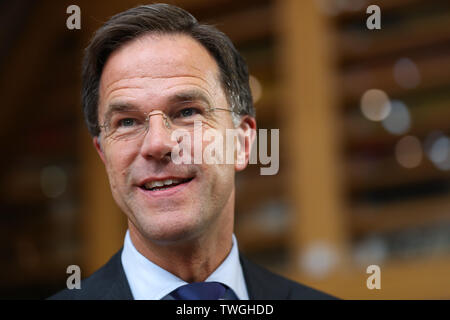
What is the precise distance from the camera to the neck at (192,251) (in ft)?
2.18

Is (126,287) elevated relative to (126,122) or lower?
lower

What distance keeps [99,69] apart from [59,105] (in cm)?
126

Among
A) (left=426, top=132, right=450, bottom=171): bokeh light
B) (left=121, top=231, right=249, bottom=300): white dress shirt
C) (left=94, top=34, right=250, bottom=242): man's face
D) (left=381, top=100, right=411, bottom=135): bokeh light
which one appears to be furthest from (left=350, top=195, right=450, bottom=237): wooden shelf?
(left=94, top=34, right=250, bottom=242): man's face

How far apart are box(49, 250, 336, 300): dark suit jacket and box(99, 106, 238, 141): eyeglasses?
17 centimetres

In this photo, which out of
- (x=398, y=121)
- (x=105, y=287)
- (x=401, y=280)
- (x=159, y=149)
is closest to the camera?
(x=159, y=149)

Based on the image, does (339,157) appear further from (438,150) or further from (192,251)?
(192,251)

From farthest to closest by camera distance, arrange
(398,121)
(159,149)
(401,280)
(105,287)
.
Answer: (398,121), (401,280), (105,287), (159,149)

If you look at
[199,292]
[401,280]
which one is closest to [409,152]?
[401,280]

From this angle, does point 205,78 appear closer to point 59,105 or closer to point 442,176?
point 59,105

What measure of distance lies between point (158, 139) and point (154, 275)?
17 cm

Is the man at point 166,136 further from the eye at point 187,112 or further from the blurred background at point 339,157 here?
the blurred background at point 339,157

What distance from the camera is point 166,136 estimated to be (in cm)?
60

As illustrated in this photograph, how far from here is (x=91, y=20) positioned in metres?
0.71
